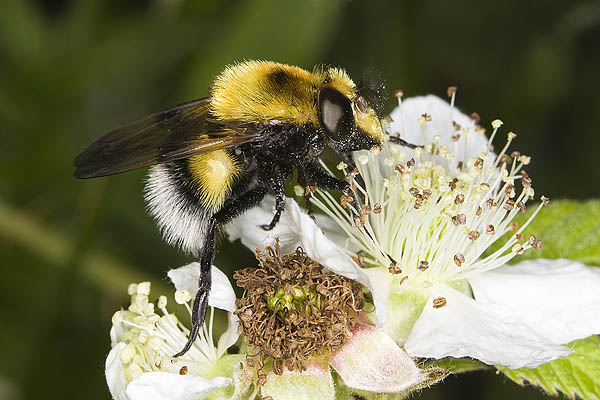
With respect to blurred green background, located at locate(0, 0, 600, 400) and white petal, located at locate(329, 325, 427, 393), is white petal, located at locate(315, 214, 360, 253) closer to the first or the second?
white petal, located at locate(329, 325, 427, 393)

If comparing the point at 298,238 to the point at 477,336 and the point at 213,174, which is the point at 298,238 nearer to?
the point at 213,174

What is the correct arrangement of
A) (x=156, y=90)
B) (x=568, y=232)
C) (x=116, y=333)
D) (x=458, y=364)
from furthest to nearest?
(x=156, y=90) < (x=568, y=232) < (x=116, y=333) < (x=458, y=364)

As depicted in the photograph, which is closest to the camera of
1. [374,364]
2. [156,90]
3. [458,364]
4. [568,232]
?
[374,364]

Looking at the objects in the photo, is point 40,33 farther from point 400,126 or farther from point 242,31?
point 400,126

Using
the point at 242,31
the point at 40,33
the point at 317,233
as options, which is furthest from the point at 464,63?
the point at 317,233

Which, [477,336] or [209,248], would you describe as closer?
[477,336]

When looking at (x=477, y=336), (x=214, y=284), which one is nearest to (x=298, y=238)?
(x=214, y=284)
